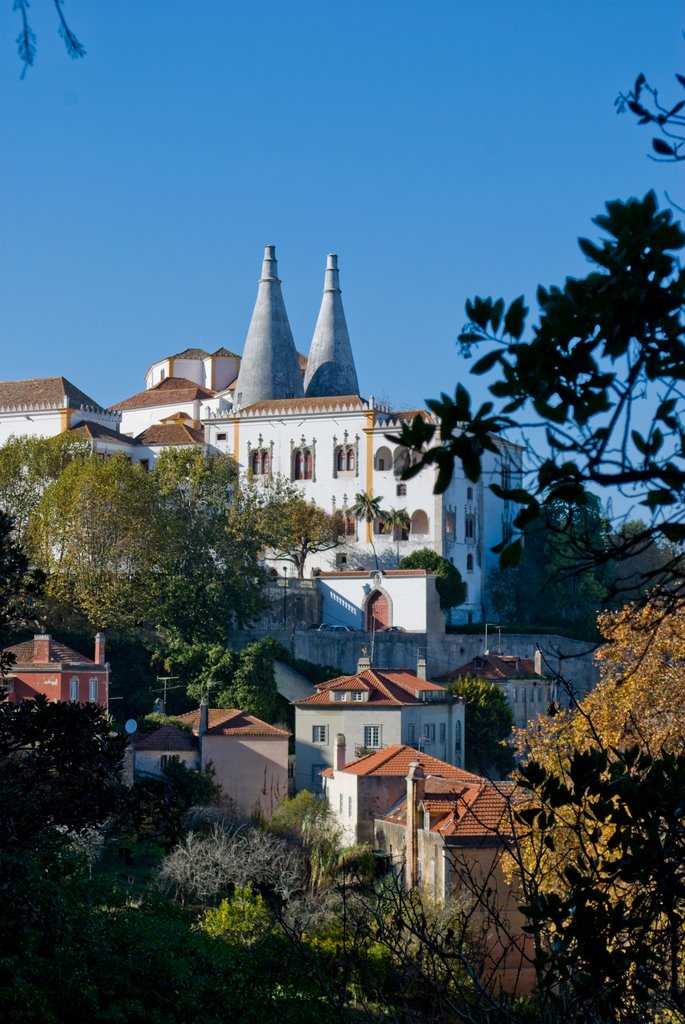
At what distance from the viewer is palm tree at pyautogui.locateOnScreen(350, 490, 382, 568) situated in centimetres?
6106

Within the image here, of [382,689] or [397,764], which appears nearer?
[397,764]

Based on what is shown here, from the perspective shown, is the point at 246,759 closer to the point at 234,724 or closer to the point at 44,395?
the point at 234,724

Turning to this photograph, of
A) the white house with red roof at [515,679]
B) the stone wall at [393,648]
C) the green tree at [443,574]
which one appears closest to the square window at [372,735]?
the white house with red roof at [515,679]

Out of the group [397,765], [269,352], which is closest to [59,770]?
[397,765]

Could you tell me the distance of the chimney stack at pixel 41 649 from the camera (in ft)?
140

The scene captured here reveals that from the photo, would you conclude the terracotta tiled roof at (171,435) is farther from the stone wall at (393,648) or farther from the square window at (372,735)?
the square window at (372,735)

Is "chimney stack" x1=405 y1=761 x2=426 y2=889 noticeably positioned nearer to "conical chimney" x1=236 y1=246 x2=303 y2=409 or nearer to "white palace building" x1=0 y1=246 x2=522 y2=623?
"white palace building" x1=0 y1=246 x2=522 y2=623

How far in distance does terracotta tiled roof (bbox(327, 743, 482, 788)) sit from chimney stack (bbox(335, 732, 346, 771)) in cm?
19

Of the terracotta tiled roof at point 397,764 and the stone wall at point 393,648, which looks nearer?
the terracotta tiled roof at point 397,764

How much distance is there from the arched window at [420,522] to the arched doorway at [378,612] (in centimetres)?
456

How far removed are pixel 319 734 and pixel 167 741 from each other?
605cm

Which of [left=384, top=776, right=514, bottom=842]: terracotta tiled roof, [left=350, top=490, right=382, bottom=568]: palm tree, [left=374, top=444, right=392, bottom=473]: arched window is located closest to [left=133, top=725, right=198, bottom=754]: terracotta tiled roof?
[left=384, top=776, right=514, bottom=842]: terracotta tiled roof

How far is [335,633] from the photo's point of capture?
5484cm

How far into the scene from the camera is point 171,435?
65.9 meters
